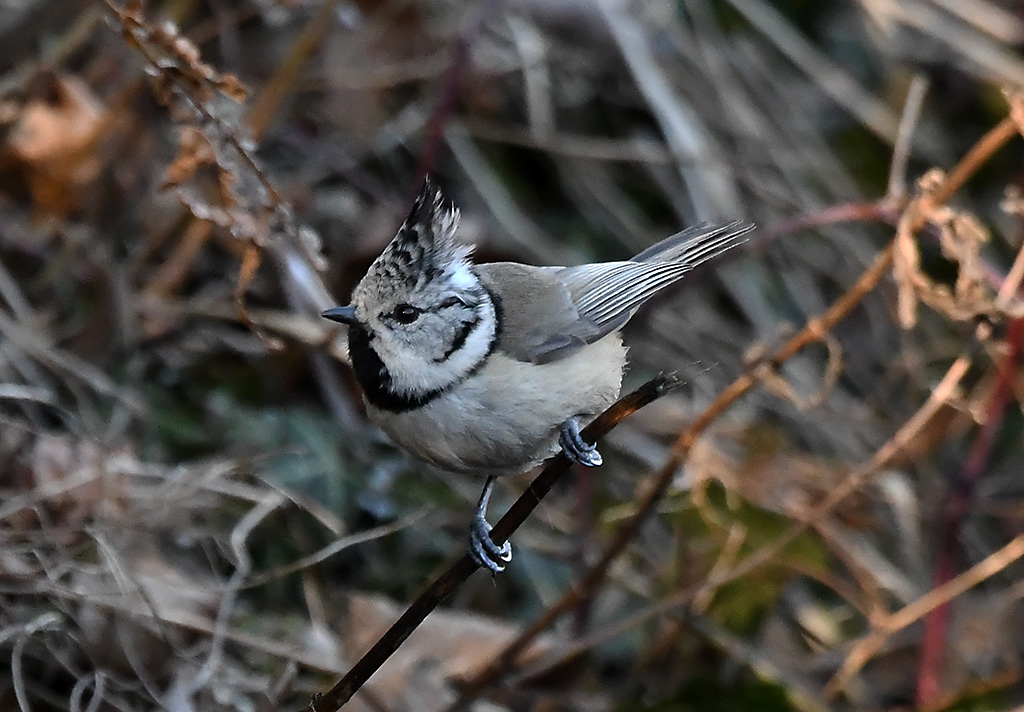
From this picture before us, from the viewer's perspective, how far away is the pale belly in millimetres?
2410

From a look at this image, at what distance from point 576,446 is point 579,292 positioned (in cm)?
49

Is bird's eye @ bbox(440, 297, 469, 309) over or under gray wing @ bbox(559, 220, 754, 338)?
over

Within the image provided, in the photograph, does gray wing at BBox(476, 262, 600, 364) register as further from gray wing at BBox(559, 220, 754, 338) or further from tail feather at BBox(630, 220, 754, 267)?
tail feather at BBox(630, 220, 754, 267)

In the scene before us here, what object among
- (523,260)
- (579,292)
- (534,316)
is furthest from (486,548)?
(523,260)

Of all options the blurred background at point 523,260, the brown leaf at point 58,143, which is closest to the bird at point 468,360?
the blurred background at point 523,260

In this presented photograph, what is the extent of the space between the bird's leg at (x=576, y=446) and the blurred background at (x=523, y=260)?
0.42 m

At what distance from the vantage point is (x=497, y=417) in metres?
2.42

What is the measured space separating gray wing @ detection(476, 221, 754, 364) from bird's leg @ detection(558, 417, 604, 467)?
0.16 meters

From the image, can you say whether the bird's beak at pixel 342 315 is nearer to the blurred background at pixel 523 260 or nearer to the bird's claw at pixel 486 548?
the blurred background at pixel 523 260

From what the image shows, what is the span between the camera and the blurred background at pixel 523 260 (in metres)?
2.91

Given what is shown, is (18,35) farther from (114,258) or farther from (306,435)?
(306,435)

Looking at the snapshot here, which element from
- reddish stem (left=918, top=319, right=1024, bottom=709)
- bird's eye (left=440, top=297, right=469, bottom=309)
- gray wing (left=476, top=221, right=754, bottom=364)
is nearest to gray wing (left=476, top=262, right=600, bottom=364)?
gray wing (left=476, top=221, right=754, bottom=364)

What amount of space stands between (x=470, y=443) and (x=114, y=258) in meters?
1.98

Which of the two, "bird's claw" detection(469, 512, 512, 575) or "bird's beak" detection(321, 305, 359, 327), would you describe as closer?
"bird's beak" detection(321, 305, 359, 327)
